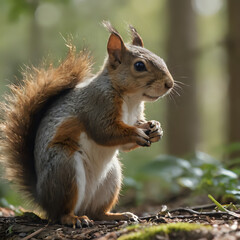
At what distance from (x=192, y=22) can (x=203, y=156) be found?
294cm

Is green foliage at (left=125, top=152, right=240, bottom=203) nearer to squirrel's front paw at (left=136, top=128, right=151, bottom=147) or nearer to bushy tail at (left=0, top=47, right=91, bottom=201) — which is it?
squirrel's front paw at (left=136, top=128, right=151, bottom=147)

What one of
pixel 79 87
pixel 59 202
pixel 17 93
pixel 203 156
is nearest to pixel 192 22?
pixel 203 156

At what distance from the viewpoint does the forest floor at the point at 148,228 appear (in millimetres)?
2213

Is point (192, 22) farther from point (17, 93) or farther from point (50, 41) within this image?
point (50, 41)

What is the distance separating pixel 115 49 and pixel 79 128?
76 centimetres

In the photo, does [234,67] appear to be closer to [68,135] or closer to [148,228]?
[68,135]

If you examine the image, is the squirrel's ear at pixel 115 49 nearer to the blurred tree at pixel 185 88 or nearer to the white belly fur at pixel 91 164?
the white belly fur at pixel 91 164

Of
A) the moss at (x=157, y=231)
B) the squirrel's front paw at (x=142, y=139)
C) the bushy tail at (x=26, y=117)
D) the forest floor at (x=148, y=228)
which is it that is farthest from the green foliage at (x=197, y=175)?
the bushy tail at (x=26, y=117)

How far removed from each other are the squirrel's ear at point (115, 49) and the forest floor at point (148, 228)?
1.29m

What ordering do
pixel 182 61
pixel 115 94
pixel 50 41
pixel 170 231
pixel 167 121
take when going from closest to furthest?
pixel 170 231 < pixel 115 94 < pixel 182 61 < pixel 167 121 < pixel 50 41

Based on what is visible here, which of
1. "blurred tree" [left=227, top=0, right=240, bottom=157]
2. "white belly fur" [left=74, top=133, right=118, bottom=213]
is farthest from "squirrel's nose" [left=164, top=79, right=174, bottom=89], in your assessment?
"blurred tree" [left=227, top=0, right=240, bottom=157]

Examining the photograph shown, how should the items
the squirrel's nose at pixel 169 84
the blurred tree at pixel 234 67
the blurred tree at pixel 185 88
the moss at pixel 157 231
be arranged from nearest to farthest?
the moss at pixel 157 231 < the squirrel's nose at pixel 169 84 < the blurred tree at pixel 234 67 < the blurred tree at pixel 185 88

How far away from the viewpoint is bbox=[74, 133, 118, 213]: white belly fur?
3080 mm

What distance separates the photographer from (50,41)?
53.7 ft
